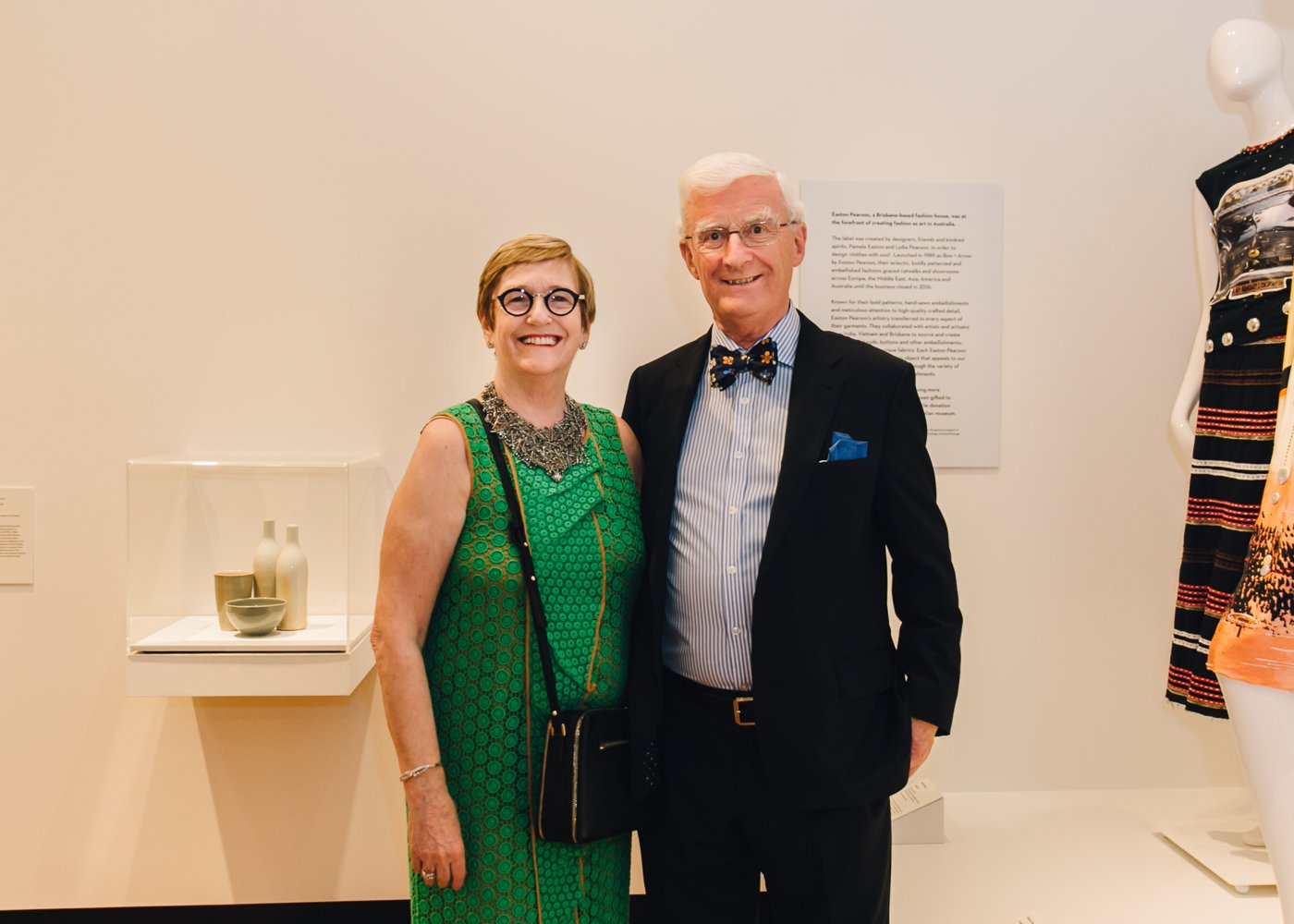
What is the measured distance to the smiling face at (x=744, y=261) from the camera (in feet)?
6.06

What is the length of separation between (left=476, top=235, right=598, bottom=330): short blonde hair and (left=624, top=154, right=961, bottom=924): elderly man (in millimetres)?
262

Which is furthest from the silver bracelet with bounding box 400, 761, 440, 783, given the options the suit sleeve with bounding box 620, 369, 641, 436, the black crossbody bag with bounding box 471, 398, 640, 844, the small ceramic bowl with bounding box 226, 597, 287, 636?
the small ceramic bowl with bounding box 226, 597, 287, 636

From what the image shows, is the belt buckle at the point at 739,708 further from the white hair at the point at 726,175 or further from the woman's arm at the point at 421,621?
Result: the white hair at the point at 726,175

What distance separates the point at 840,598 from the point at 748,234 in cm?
74

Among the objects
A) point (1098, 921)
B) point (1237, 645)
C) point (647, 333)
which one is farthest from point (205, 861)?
point (1237, 645)

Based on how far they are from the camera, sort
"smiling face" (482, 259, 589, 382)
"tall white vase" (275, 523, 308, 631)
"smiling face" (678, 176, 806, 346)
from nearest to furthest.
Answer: "smiling face" (482, 259, 589, 382)
"smiling face" (678, 176, 806, 346)
"tall white vase" (275, 523, 308, 631)

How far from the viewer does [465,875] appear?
1693 mm

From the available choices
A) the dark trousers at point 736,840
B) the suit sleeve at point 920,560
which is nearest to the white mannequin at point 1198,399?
the suit sleeve at point 920,560

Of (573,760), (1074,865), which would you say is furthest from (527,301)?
(1074,865)

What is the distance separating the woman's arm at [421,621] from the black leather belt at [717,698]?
0.47 m

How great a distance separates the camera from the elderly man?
169 cm

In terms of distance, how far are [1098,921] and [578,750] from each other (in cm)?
150

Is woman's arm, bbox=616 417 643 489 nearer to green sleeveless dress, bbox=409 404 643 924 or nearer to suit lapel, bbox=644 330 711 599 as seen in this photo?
suit lapel, bbox=644 330 711 599

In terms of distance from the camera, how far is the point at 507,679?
66.2 inches
